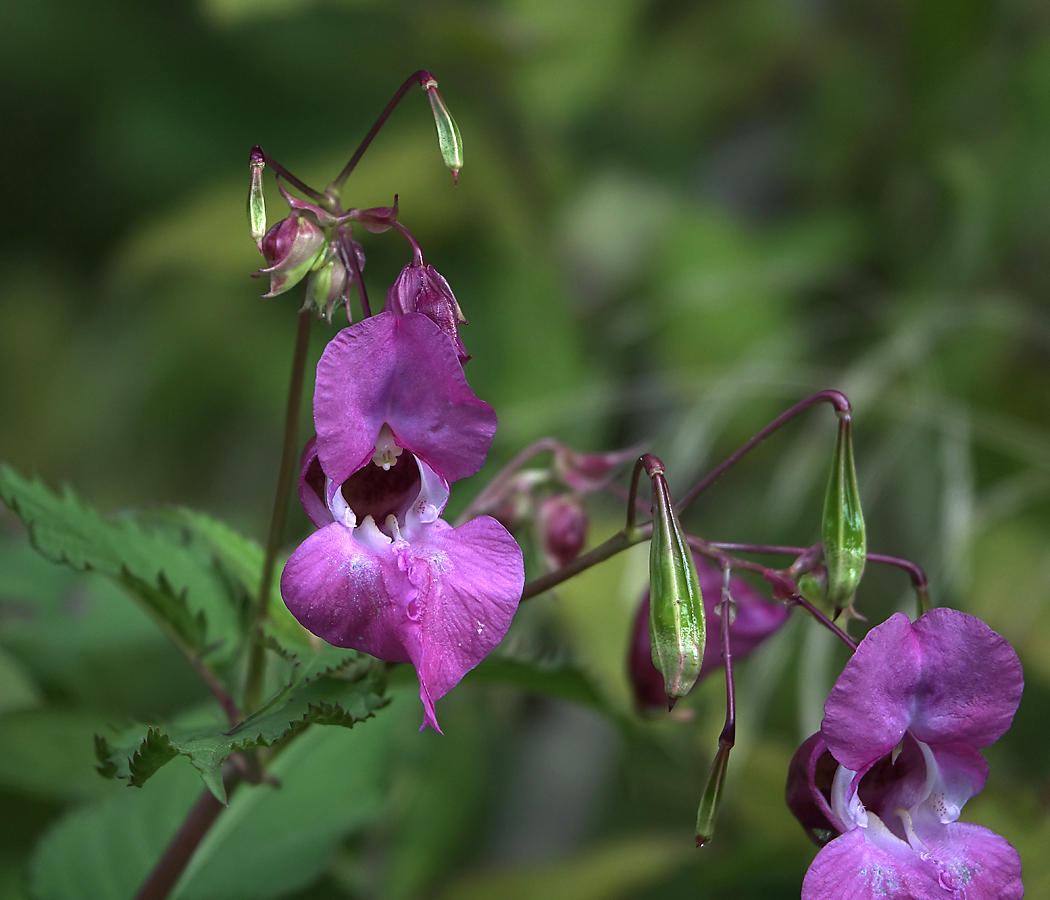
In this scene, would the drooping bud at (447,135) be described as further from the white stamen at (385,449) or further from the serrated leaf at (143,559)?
the serrated leaf at (143,559)

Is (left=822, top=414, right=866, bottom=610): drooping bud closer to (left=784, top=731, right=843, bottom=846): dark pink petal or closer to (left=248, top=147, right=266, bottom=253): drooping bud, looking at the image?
(left=784, top=731, right=843, bottom=846): dark pink petal

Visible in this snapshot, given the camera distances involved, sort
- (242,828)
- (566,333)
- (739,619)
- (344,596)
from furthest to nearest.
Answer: (566,333) < (242,828) < (739,619) < (344,596)

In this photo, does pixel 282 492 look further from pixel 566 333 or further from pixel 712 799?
pixel 566 333

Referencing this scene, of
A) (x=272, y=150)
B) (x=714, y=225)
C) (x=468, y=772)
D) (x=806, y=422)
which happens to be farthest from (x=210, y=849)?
(x=272, y=150)

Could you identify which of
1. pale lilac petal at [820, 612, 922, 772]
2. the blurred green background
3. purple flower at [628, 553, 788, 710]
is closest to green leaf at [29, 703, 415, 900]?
the blurred green background

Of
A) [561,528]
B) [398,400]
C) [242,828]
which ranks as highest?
[398,400]

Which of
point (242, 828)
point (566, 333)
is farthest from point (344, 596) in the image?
point (566, 333)

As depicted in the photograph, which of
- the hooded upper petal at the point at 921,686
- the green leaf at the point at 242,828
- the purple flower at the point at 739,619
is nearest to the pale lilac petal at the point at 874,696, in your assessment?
the hooded upper petal at the point at 921,686
